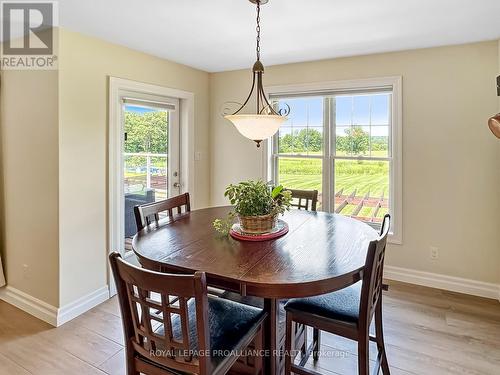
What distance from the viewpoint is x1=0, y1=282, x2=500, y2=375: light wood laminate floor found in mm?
2092

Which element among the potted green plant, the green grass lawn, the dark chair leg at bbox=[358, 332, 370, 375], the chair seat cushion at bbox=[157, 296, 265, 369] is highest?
the green grass lawn

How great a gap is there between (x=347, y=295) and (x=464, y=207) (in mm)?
1970

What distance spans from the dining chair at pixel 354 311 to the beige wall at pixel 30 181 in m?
2.00

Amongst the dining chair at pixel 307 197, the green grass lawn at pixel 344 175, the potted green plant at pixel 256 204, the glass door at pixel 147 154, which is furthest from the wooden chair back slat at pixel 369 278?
the glass door at pixel 147 154

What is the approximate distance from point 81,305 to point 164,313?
6.44 ft

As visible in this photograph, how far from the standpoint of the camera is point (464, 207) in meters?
3.05

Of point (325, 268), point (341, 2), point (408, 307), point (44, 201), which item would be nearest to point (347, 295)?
point (325, 268)

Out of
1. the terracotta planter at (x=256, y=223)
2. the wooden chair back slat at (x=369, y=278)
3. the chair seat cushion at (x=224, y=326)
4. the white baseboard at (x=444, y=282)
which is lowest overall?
the white baseboard at (x=444, y=282)

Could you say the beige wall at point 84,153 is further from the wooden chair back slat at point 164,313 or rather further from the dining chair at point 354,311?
the dining chair at point 354,311

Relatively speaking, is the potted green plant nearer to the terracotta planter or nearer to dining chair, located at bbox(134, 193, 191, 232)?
the terracotta planter

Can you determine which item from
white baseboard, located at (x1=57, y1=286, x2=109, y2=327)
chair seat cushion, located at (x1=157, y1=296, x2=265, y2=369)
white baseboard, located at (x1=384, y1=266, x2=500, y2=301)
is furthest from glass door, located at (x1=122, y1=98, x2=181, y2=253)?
white baseboard, located at (x1=384, y1=266, x2=500, y2=301)

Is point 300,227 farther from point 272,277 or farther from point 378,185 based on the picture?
point 378,185

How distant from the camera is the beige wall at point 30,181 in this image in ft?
8.54

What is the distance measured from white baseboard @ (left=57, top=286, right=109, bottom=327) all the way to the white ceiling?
2198mm
